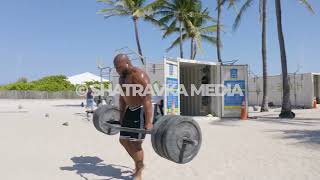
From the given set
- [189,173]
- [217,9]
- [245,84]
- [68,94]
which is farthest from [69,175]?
[68,94]

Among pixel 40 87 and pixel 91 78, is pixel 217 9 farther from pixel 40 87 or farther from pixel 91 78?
pixel 40 87

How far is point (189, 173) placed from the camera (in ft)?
19.7

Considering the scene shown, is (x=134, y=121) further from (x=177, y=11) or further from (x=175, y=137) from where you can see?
(x=177, y=11)

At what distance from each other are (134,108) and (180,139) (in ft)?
2.96

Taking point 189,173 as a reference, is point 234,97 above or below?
above

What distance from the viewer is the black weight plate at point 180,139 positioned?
4.46 m

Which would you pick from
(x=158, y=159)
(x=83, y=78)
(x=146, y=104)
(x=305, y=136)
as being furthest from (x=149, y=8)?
(x=83, y=78)

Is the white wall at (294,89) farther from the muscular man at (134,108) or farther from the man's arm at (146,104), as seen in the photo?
the man's arm at (146,104)

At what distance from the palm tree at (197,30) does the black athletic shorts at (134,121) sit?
83.4ft

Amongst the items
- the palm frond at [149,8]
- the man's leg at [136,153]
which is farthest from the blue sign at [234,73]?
the man's leg at [136,153]

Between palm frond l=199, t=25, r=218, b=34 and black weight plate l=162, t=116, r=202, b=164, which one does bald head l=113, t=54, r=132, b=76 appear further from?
palm frond l=199, t=25, r=218, b=34

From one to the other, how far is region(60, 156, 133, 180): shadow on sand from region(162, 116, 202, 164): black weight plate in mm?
1365

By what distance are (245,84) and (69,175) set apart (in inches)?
491

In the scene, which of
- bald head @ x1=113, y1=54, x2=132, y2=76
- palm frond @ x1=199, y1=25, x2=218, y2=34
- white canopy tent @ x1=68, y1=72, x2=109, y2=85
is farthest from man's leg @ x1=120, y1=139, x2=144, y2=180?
white canopy tent @ x1=68, y1=72, x2=109, y2=85
